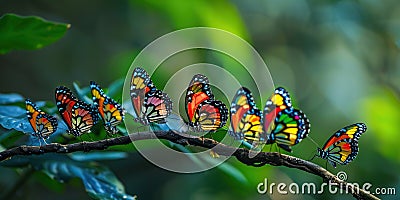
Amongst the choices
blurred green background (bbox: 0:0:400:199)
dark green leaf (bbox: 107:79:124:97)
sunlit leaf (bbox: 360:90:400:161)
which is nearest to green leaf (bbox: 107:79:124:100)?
dark green leaf (bbox: 107:79:124:97)

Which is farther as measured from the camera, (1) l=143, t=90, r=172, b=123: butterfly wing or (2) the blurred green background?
(2) the blurred green background

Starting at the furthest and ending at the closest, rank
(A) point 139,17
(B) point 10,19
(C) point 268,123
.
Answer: (A) point 139,17 < (B) point 10,19 < (C) point 268,123

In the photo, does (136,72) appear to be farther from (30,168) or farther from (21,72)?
(21,72)

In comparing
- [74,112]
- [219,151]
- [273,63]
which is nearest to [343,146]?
[219,151]

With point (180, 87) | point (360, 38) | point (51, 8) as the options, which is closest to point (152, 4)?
point (180, 87)

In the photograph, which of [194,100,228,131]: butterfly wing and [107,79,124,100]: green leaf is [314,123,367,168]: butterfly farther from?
[107,79,124,100]: green leaf

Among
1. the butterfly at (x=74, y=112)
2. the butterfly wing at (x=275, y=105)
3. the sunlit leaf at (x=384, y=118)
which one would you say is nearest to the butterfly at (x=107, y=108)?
the butterfly at (x=74, y=112)
